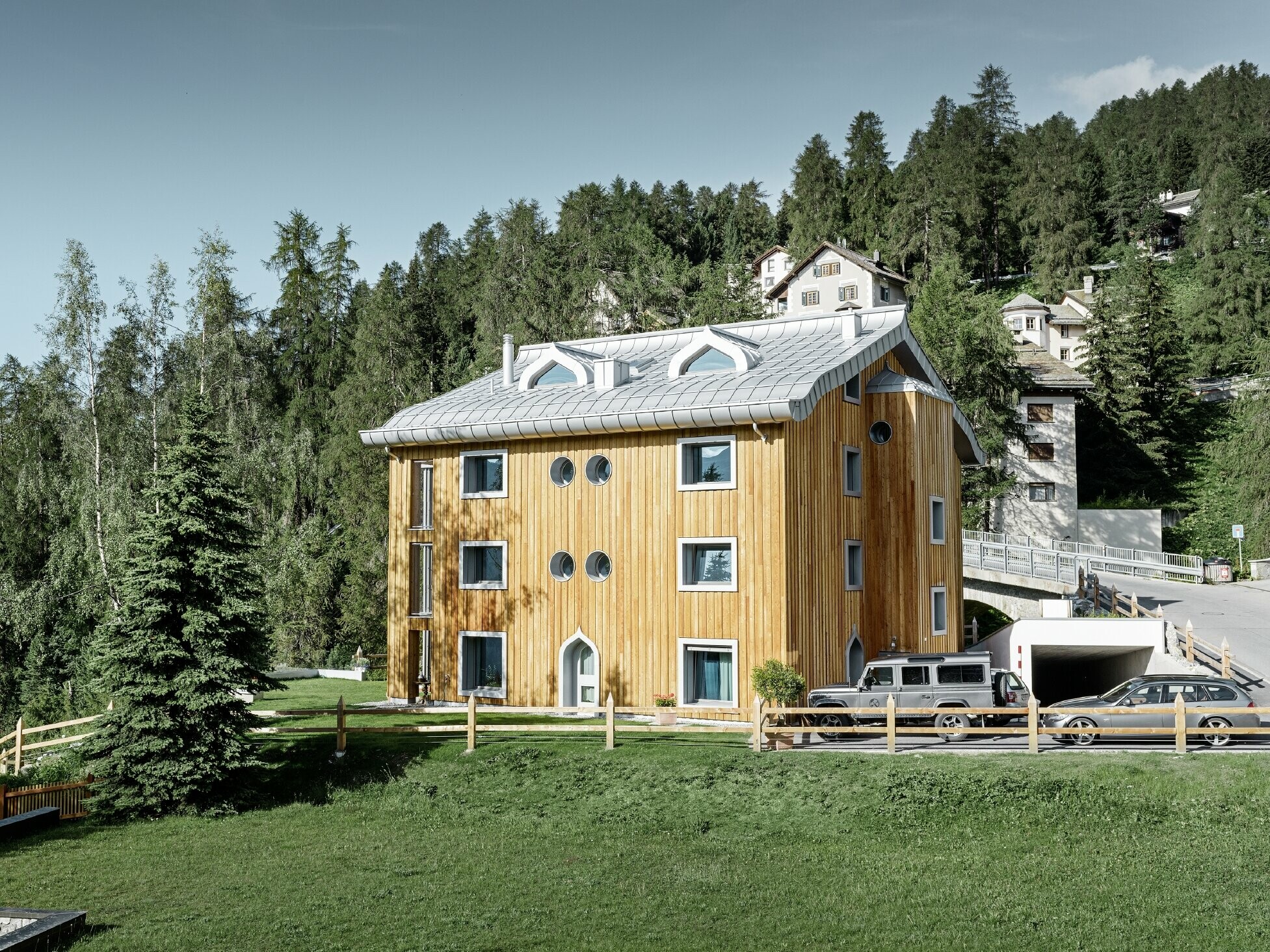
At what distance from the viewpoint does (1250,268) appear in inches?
2707

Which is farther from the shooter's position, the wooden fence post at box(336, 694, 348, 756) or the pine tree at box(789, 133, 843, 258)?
the pine tree at box(789, 133, 843, 258)

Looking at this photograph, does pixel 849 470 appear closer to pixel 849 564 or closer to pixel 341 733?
pixel 849 564

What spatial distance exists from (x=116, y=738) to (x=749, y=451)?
14064 millimetres

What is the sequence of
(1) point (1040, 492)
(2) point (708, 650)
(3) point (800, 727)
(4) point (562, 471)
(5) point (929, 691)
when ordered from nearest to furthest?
(3) point (800, 727) < (5) point (929, 691) < (2) point (708, 650) < (4) point (562, 471) < (1) point (1040, 492)

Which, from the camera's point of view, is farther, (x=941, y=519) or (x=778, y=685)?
(x=941, y=519)

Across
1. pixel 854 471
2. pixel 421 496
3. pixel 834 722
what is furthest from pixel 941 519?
pixel 421 496

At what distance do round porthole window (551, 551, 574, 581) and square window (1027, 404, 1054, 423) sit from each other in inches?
1435

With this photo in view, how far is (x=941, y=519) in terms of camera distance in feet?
99.3

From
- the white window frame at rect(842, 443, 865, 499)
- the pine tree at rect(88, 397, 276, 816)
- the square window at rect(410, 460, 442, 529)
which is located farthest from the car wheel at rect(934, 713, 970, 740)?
the square window at rect(410, 460, 442, 529)

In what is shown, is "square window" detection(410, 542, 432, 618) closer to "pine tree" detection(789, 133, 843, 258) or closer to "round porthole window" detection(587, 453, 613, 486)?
"round porthole window" detection(587, 453, 613, 486)

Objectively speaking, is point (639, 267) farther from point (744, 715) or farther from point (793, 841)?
point (793, 841)

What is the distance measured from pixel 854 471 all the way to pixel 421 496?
1154 centimetres

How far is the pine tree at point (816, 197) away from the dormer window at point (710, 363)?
218 feet

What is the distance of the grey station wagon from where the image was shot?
67.6 feet
